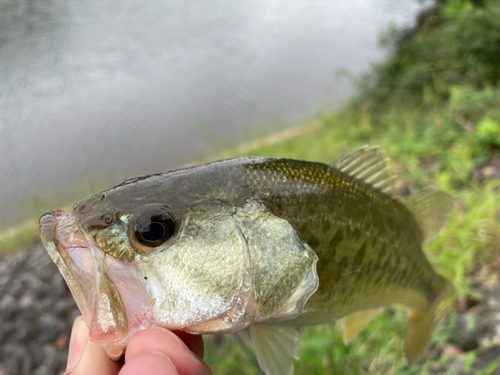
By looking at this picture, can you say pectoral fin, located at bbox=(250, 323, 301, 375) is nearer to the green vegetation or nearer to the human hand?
the human hand

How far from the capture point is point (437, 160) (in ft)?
11.8

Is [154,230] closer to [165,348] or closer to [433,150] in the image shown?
[165,348]

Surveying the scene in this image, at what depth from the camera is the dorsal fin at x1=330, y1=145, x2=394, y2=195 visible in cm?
124

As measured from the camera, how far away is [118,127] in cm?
546

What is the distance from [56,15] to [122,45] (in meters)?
1.82

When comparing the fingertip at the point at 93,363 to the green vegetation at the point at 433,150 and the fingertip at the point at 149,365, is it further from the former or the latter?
the green vegetation at the point at 433,150

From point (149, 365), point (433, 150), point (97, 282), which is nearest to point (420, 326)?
point (149, 365)

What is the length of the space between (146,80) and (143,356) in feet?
21.4

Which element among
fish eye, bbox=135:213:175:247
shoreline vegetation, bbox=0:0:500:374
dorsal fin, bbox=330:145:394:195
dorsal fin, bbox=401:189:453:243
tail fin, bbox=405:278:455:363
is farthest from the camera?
shoreline vegetation, bbox=0:0:500:374

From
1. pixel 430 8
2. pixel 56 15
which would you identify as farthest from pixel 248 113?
pixel 430 8

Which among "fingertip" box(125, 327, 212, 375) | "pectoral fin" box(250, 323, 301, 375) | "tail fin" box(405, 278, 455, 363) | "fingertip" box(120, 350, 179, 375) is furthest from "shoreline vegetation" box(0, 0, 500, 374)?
"fingertip" box(120, 350, 179, 375)

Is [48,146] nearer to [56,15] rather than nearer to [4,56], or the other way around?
[4,56]

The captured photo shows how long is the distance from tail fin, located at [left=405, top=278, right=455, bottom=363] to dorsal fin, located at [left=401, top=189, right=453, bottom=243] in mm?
390

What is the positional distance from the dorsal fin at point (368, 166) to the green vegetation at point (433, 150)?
41.8 inches
